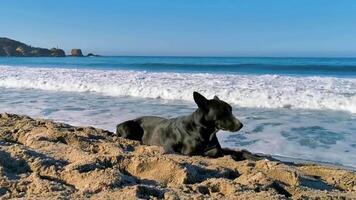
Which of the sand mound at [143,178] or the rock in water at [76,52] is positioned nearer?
the sand mound at [143,178]

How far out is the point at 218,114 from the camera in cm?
595

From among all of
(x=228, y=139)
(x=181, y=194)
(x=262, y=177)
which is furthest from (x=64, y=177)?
(x=228, y=139)

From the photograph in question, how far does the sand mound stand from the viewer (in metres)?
3.27

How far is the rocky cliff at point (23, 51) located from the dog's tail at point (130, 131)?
355 feet

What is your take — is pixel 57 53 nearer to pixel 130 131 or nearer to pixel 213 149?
pixel 130 131

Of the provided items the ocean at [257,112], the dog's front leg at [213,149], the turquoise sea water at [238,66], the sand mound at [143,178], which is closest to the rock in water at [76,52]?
the turquoise sea water at [238,66]

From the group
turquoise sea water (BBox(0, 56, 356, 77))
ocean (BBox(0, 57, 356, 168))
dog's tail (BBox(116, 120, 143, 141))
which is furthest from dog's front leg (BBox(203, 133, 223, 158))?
turquoise sea water (BBox(0, 56, 356, 77))

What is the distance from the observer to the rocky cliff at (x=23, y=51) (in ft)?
361

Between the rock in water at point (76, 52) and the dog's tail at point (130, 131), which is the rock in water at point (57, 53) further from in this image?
the dog's tail at point (130, 131)

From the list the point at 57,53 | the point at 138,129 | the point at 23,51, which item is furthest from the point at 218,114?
the point at 23,51

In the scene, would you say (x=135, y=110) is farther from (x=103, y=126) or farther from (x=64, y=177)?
(x=64, y=177)

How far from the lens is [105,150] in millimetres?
5395

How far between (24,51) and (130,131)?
362 ft

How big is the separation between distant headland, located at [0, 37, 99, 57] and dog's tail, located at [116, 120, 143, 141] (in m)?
108
